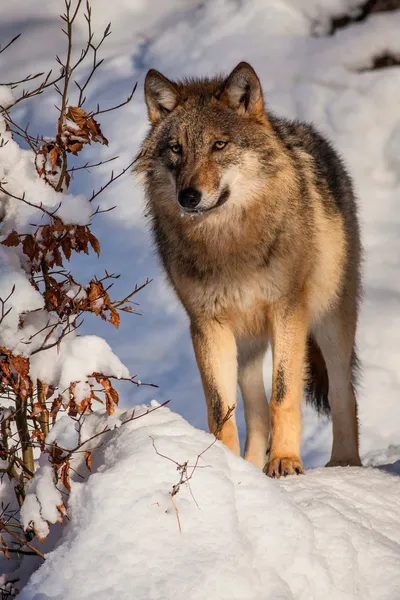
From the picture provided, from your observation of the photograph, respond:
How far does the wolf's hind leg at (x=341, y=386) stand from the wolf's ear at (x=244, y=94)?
163 cm

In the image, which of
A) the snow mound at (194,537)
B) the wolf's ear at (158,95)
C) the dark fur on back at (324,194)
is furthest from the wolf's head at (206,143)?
the snow mound at (194,537)

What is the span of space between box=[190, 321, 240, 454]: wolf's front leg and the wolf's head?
2.43 ft

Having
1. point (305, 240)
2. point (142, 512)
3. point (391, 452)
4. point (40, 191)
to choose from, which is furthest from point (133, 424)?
point (391, 452)

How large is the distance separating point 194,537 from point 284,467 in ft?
6.49

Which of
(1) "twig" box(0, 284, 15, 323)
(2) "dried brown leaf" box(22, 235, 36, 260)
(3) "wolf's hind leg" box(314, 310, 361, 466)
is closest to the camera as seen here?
(1) "twig" box(0, 284, 15, 323)

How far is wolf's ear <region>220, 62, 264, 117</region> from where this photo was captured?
4.76 metres

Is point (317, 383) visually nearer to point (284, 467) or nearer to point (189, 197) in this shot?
point (284, 467)

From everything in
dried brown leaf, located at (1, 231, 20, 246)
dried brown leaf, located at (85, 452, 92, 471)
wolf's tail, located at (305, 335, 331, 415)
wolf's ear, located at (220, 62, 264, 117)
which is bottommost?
dried brown leaf, located at (85, 452, 92, 471)

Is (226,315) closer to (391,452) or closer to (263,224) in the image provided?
(263,224)

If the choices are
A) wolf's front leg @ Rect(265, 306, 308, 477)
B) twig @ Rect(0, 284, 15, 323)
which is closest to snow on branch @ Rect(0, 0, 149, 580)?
twig @ Rect(0, 284, 15, 323)

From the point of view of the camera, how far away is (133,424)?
3.17m

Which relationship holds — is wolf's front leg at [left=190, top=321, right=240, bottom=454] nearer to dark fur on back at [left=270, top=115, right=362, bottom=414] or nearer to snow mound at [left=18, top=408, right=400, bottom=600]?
dark fur on back at [left=270, top=115, right=362, bottom=414]

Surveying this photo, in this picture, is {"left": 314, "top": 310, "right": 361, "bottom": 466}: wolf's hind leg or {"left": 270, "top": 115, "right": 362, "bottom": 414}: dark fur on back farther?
{"left": 314, "top": 310, "right": 361, "bottom": 466}: wolf's hind leg

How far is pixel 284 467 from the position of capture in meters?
4.57
